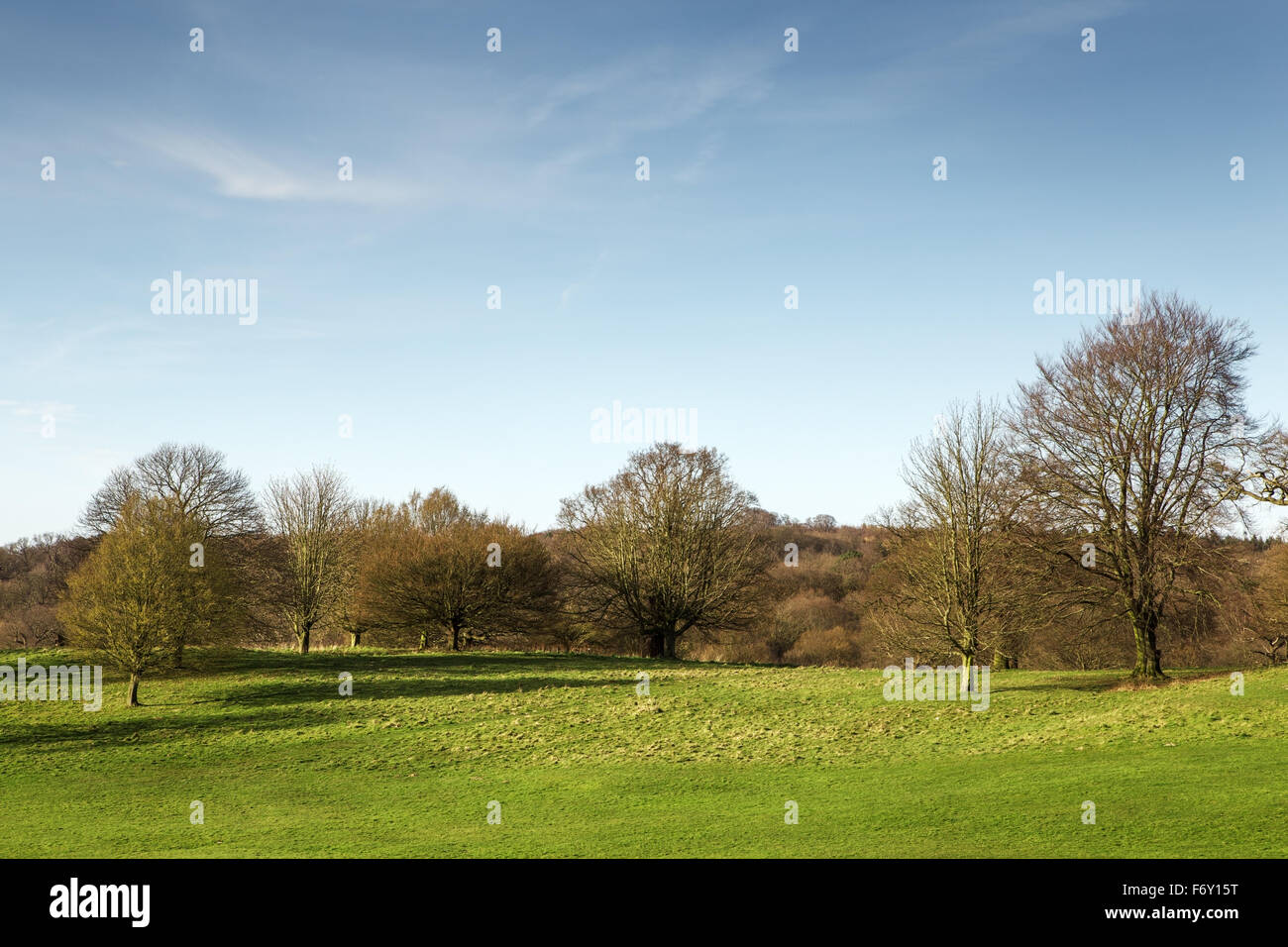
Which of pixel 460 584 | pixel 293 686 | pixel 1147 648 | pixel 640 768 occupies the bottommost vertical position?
pixel 640 768

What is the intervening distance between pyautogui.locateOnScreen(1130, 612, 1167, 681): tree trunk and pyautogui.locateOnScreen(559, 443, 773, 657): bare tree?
2339cm

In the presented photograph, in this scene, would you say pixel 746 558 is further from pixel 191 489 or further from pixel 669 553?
pixel 191 489

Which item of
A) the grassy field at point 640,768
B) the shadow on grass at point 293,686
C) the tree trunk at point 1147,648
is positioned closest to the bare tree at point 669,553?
the shadow on grass at point 293,686

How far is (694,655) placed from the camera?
67.7m

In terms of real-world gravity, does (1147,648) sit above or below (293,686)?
above

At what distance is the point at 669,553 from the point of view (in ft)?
170

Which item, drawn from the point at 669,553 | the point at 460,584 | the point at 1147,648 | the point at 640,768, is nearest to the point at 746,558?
the point at 669,553

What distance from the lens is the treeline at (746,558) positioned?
29.8m

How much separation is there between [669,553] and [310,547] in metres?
23.0

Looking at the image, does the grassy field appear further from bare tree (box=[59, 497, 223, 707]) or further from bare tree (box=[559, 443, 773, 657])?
bare tree (box=[559, 443, 773, 657])

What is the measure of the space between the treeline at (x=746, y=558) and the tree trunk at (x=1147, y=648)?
0.09 meters

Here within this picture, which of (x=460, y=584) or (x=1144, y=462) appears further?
(x=460, y=584)

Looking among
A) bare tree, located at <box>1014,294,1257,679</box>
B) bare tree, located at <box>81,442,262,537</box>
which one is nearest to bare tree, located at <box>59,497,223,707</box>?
bare tree, located at <box>81,442,262,537</box>

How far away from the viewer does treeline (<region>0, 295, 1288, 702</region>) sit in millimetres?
29812
